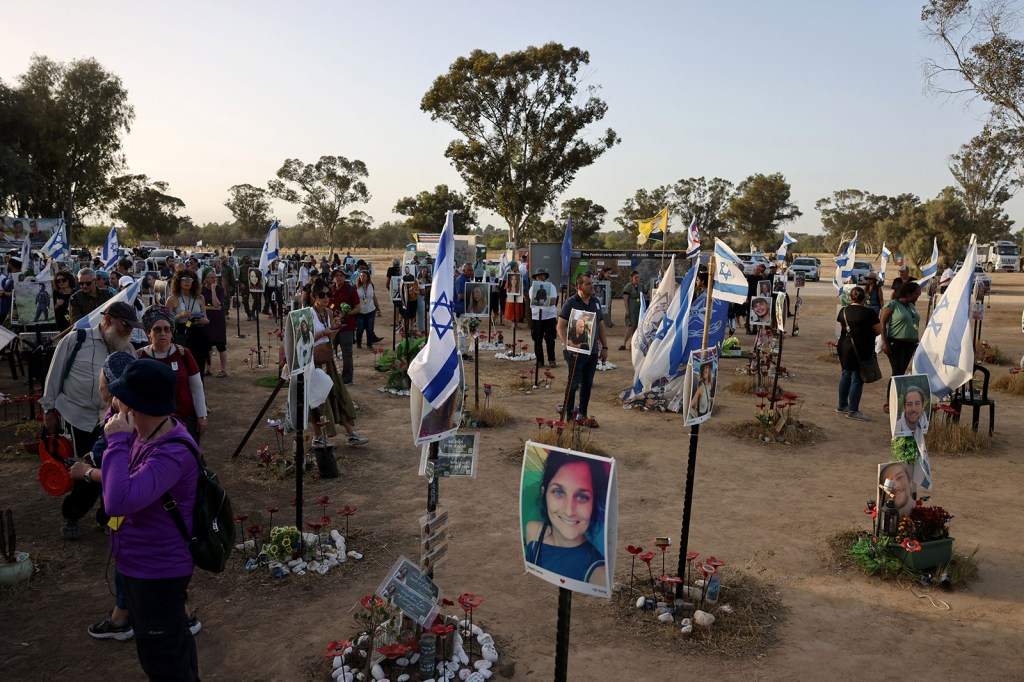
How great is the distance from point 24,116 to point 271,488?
42741mm

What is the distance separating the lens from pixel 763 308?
1346cm

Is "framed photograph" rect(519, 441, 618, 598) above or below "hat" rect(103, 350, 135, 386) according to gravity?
below

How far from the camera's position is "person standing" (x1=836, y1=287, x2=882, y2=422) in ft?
31.9

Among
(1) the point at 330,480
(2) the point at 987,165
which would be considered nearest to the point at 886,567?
(1) the point at 330,480

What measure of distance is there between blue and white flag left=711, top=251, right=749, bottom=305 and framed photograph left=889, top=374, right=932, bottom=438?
1.60 m

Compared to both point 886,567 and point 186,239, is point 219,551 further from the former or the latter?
point 186,239

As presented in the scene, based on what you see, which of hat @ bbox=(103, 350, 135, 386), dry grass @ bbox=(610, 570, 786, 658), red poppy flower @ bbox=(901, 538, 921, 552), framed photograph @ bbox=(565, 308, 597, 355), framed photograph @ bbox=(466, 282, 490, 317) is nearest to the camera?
hat @ bbox=(103, 350, 135, 386)

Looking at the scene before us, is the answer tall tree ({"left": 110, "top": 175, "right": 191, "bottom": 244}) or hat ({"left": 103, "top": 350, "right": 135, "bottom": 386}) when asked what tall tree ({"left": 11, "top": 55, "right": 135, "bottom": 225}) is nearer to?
tall tree ({"left": 110, "top": 175, "right": 191, "bottom": 244})

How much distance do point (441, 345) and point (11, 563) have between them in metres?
3.58

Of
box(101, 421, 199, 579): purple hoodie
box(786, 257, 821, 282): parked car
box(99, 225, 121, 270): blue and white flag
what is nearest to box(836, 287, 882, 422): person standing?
box(101, 421, 199, 579): purple hoodie

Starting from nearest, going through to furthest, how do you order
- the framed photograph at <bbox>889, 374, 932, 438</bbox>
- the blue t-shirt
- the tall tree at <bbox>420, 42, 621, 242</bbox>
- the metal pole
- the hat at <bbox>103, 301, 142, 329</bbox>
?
the metal pole, the hat at <bbox>103, 301, 142, 329</bbox>, the framed photograph at <bbox>889, 374, 932, 438</bbox>, the blue t-shirt, the tall tree at <bbox>420, 42, 621, 242</bbox>

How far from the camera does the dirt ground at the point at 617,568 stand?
168 inches

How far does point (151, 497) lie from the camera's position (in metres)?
A: 2.89

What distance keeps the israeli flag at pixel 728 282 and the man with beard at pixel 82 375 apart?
15.1 feet
